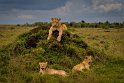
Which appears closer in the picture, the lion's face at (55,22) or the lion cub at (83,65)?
the lion cub at (83,65)

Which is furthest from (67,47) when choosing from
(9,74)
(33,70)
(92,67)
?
(9,74)

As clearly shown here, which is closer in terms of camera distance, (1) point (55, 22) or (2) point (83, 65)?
(2) point (83, 65)

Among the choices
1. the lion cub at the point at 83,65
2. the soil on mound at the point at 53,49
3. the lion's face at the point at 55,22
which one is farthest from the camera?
the lion's face at the point at 55,22

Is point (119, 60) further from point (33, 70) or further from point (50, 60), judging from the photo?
point (33, 70)

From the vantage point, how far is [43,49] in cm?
1862

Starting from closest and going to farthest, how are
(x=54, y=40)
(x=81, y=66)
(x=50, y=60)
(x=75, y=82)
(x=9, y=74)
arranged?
(x=75, y=82) → (x=9, y=74) → (x=81, y=66) → (x=50, y=60) → (x=54, y=40)

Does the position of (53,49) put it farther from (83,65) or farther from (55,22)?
(83,65)

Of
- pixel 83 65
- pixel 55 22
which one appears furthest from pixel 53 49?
pixel 83 65

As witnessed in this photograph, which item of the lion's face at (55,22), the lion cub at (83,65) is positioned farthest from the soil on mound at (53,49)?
the lion cub at (83,65)

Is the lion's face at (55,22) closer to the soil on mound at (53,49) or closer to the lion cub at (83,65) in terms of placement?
the soil on mound at (53,49)

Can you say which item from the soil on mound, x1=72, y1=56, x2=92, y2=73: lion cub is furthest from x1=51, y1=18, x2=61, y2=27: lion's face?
x1=72, y1=56, x2=92, y2=73: lion cub

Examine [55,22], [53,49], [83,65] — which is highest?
[55,22]

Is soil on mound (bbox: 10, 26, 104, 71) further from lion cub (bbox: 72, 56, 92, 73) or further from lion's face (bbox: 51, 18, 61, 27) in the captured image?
lion cub (bbox: 72, 56, 92, 73)

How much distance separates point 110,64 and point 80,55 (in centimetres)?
171
